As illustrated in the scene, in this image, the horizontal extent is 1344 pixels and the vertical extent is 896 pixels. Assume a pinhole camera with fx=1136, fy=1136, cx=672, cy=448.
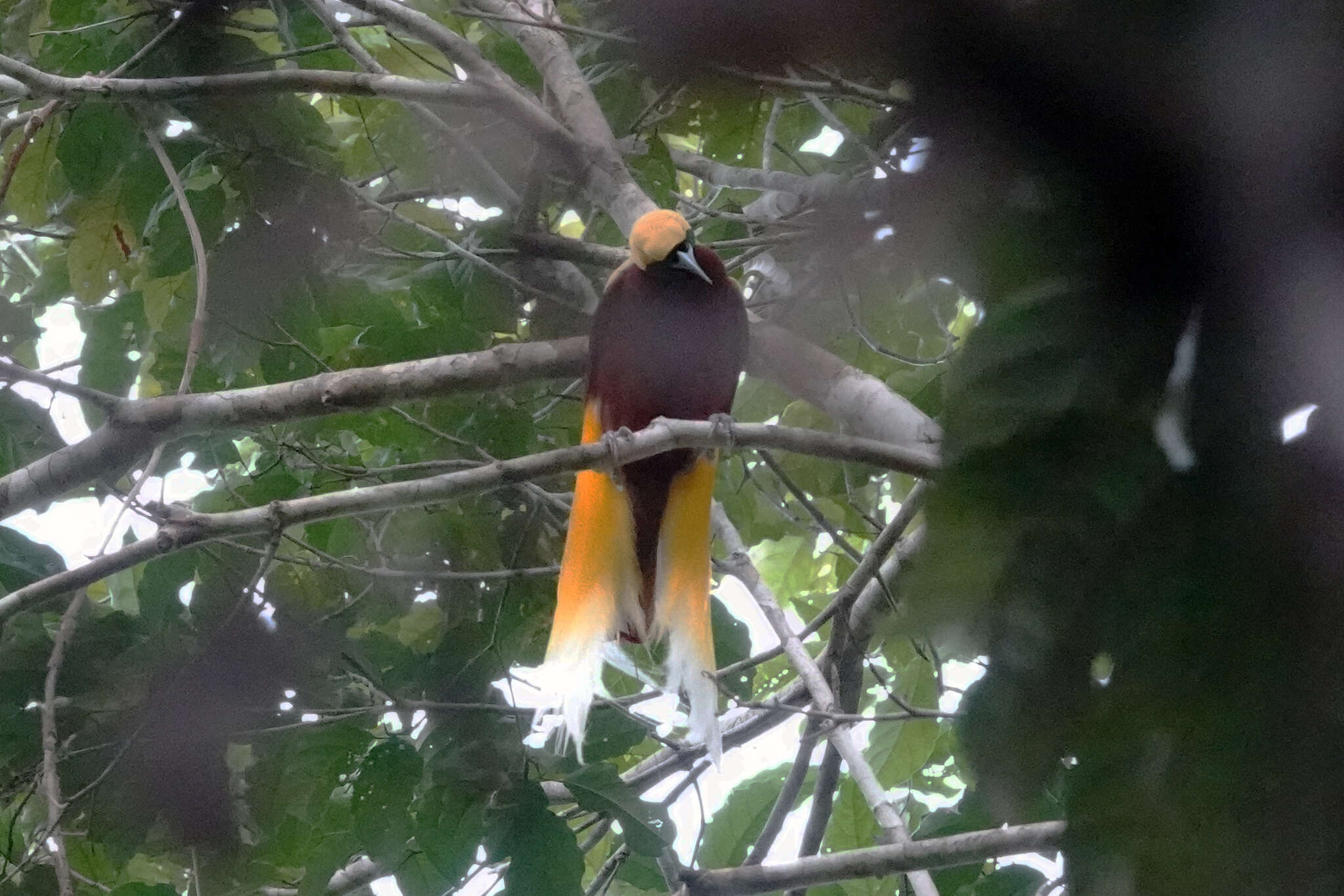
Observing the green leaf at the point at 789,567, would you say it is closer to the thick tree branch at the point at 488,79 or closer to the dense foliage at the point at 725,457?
the dense foliage at the point at 725,457

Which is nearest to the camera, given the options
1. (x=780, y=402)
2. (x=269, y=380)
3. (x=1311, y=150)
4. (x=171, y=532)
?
(x=1311, y=150)

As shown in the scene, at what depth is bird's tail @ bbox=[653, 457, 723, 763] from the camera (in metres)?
2.34

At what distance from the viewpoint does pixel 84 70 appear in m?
2.32

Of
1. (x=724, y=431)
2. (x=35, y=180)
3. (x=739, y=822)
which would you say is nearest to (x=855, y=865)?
(x=724, y=431)

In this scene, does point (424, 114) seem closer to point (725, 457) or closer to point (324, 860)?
point (725, 457)

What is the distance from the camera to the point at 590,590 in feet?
7.84

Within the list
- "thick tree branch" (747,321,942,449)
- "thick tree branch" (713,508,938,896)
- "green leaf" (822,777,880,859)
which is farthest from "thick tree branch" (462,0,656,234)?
"green leaf" (822,777,880,859)

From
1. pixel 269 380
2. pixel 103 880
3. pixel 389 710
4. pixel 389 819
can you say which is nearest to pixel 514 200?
pixel 269 380

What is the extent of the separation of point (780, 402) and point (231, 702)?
137 cm

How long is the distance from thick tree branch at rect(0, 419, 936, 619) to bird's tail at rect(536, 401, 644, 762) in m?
0.62

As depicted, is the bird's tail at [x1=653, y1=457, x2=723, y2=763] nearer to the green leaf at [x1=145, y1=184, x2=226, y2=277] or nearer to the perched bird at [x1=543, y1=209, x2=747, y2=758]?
the perched bird at [x1=543, y1=209, x2=747, y2=758]

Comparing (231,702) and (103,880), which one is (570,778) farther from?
(103,880)

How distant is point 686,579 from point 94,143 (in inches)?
60.1

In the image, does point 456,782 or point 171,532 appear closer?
point 171,532
